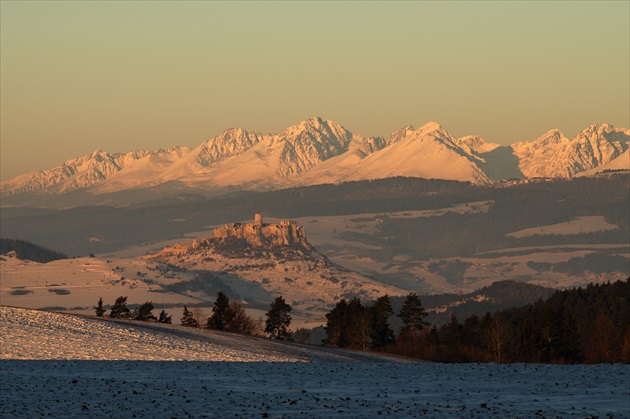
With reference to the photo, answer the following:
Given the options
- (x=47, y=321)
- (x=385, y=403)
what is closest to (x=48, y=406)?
(x=385, y=403)

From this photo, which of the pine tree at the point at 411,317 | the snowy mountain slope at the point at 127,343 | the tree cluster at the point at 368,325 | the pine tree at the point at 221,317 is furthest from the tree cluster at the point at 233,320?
the snowy mountain slope at the point at 127,343

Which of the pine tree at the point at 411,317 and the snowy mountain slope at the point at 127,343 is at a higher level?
the pine tree at the point at 411,317

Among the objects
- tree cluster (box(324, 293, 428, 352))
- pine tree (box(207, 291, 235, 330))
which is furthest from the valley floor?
pine tree (box(207, 291, 235, 330))

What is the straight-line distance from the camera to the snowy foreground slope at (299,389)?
200 feet

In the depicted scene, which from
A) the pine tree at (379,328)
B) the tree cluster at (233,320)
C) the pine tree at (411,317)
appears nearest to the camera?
the pine tree at (379,328)

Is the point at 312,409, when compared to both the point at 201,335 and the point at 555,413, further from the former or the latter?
the point at 201,335

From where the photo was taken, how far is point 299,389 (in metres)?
71.0

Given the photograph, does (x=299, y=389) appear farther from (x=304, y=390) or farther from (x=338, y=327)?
(x=338, y=327)

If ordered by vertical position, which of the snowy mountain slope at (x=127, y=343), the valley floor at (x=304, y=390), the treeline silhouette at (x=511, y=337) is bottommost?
the valley floor at (x=304, y=390)

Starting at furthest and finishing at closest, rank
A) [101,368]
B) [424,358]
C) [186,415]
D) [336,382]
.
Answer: [424,358]
[101,368]
[336,382]
[186,415]

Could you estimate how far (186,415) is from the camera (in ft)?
193

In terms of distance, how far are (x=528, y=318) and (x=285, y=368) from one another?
200 feet

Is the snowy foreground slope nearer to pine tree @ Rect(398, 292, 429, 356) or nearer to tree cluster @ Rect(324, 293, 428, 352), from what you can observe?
tree cluster @ Rect(324, 293, 428, 352)

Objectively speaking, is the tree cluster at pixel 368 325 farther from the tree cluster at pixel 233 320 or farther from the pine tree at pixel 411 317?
the tree cluster at pixel 233 320
